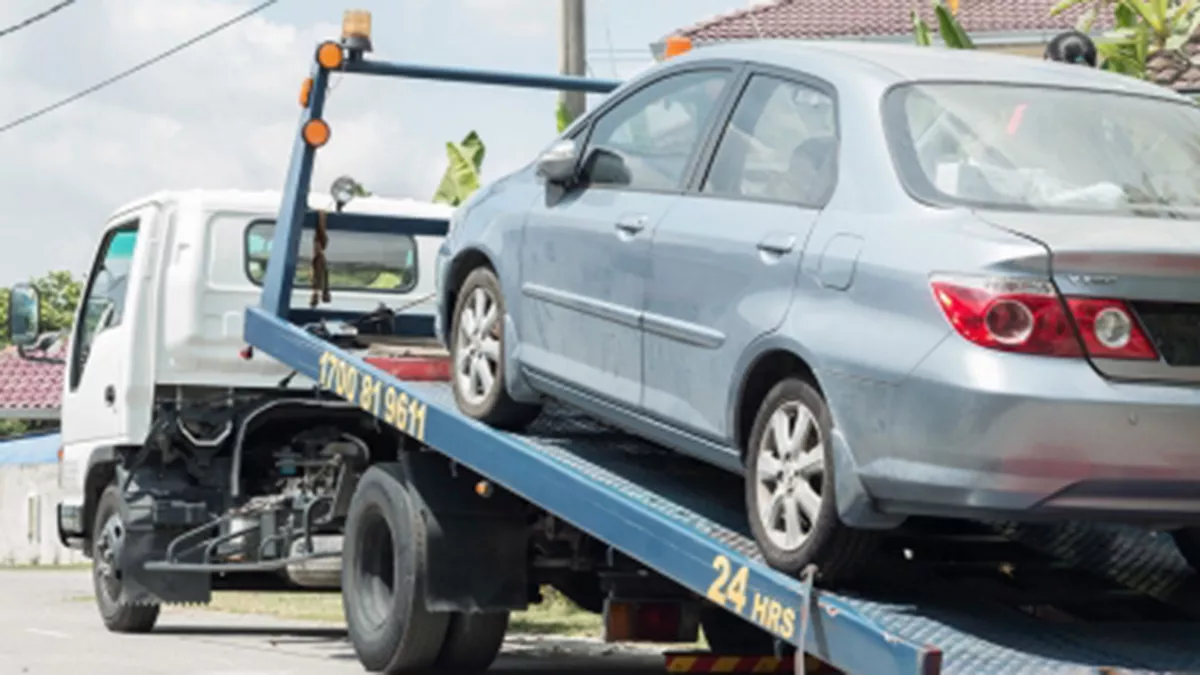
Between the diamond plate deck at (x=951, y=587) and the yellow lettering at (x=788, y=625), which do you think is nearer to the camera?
the diamond plate deck at (x=951, y=587)

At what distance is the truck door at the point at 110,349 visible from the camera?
12.7 meters

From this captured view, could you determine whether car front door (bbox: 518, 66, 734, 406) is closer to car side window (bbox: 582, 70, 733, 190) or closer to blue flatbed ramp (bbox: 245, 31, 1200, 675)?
car side window (bbox: 582, 70, 733, 190)

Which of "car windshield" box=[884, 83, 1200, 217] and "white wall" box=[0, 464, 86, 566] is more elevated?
"car windshield" box=[884, 83, 1200, 217]

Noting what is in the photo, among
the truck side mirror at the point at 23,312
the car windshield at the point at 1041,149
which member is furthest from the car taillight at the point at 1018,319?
the truck side mirror at the point at 23,312

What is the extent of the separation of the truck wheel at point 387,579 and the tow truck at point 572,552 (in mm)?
10

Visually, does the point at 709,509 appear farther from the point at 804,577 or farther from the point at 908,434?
the point at 908,434

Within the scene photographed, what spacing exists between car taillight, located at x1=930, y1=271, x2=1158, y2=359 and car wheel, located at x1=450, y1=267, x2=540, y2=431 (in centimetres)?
300

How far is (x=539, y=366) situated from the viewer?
824cm

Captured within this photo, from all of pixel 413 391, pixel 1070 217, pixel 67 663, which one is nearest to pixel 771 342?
pixel 1070 217

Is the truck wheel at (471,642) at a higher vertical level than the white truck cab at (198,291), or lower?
lower

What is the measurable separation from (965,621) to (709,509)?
1244mm

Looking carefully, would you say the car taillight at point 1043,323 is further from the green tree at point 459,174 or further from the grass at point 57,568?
the grass at point 57,568

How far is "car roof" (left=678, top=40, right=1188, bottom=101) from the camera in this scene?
7023 millimetres

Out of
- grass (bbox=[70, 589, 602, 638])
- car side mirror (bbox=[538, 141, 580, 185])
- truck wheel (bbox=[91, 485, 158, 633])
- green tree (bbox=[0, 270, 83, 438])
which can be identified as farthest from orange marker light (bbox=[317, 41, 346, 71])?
green tree (bbox=[0, 270, 83, 438])
